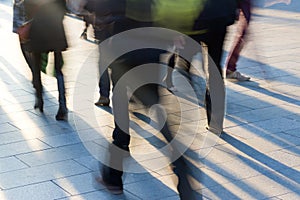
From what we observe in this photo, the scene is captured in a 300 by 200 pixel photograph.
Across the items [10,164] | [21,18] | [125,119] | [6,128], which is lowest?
[6,128]

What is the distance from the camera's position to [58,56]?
6031mm

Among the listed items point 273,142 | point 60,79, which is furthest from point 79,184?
point 60,79

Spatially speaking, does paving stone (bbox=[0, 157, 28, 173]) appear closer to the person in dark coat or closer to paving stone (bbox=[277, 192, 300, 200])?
the person in dark coat

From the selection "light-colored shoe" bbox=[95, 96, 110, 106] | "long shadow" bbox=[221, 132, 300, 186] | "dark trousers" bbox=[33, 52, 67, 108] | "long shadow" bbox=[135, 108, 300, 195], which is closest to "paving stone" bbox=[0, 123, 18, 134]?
"dark trousers" bbox=[33, 52, 67, 108]

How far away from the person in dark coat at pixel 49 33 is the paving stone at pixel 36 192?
1.63m

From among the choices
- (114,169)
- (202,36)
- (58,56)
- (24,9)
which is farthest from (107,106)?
(202,36)

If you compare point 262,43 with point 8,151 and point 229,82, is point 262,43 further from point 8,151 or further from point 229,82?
point 8,151

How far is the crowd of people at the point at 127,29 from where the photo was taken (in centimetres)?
338

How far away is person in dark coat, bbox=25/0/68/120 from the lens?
567 cm

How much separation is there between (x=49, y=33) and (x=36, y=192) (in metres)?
1.98

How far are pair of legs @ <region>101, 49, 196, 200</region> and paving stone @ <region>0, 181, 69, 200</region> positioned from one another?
344 mm

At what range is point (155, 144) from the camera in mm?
5184

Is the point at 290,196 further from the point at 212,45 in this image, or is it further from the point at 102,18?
the point at 102,18

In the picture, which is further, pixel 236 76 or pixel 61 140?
pixel 236 76
